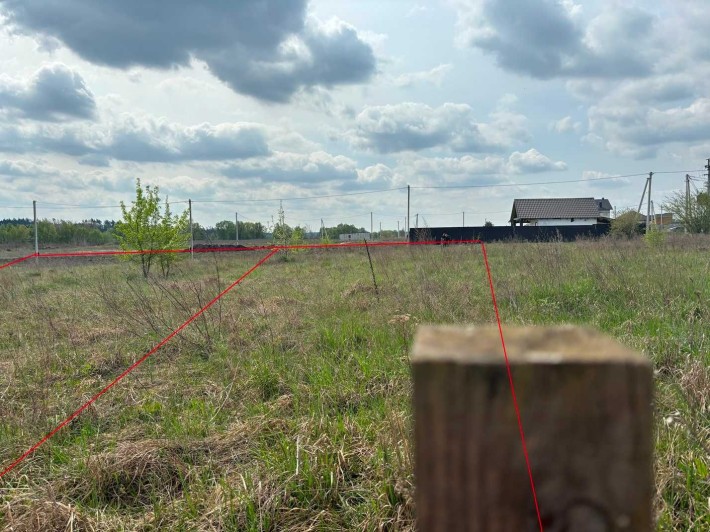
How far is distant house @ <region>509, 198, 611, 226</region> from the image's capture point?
44.4 meters

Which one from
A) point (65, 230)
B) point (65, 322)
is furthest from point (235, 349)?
point (65, 230)

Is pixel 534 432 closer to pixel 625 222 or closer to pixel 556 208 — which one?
pixel 625 222

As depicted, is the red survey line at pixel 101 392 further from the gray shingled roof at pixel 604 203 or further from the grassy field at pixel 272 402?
the gray shingled roof at pixel 604 203

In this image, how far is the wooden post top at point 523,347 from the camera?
1.49ft

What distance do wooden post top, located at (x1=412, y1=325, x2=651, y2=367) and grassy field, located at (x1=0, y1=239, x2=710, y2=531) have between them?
69.3 inches

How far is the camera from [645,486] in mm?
472

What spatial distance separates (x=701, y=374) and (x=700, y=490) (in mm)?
1056

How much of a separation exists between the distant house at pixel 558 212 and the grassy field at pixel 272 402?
4141cm

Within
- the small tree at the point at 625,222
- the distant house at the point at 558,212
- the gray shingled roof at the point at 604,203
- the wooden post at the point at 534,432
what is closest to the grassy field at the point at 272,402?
the wooden post at the point at 534,432

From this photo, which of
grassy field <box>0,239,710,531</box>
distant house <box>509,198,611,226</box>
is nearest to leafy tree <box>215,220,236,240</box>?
distant house <box>509,198,611,226</box>

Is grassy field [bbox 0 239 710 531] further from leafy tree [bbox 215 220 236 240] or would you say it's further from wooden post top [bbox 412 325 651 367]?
leafy tree [bbox 215 220 236 240]

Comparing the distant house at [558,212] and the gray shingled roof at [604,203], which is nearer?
the distant house at [558,212]

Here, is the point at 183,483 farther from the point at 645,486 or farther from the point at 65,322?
the point at 65,322

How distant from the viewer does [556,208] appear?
45781 millimetres
